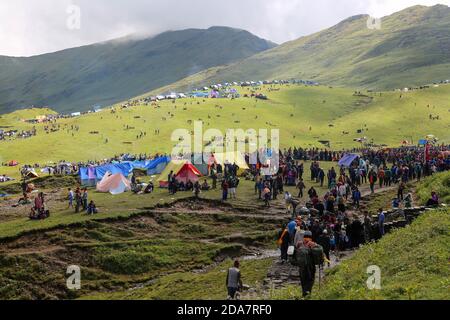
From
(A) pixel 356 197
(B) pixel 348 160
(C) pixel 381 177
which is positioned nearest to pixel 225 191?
(A) pixel 356 197

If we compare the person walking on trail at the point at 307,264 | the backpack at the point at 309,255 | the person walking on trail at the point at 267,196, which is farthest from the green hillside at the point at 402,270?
the person walking on trail at the point at 267,196

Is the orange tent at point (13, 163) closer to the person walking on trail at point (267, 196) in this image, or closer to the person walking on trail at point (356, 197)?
the person walking on trail at point (267, 196)

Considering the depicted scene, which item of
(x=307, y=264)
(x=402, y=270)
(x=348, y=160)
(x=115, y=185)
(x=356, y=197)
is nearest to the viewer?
(x=307, y=264)

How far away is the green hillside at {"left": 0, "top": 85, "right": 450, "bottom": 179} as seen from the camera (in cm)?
9590

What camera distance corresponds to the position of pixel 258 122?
119m

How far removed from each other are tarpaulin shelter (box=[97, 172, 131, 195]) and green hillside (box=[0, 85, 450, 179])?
36589mm

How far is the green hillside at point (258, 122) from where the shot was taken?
315 feet

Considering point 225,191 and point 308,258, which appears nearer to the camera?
point 308,258

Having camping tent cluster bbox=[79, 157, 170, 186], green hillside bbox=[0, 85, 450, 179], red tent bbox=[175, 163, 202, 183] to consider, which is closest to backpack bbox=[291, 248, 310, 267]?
red tent bbox=[175, 163, 202, 183]

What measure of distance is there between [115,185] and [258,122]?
7018 cm

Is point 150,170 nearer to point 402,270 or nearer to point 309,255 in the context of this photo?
point 402,270

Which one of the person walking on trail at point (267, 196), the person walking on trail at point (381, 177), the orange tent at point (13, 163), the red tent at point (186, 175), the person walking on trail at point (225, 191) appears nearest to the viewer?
the person walking on trail at point (267, 196)

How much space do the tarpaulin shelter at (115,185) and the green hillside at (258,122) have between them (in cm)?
3659

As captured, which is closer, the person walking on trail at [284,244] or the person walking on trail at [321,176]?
the person walking on trail at [284,244]
